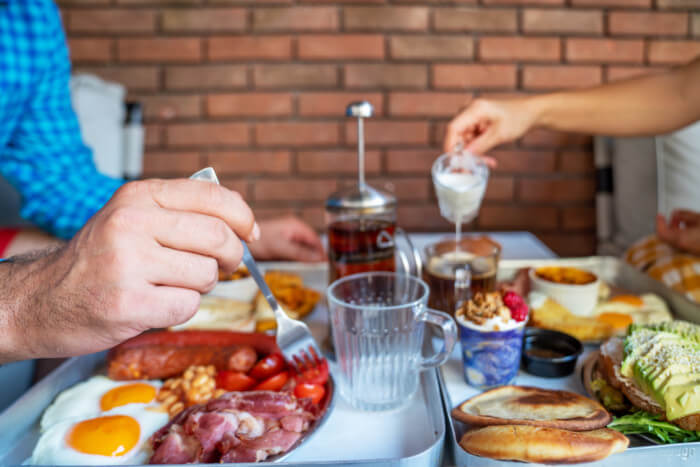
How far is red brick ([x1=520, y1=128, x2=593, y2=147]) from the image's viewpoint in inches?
82.0

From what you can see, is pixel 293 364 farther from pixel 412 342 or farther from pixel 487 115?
pixel 487 115

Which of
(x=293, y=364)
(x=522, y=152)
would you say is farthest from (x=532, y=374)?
(x=522, y=152)

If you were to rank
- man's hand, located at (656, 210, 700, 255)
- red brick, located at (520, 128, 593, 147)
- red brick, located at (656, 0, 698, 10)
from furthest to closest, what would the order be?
red brick, located at (520, 128, 593, 147) → red brick, located at (656, 0, 698, 10) → man's hand, located at (656, 210, 700, 255)

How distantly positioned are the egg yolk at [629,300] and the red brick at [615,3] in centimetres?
143

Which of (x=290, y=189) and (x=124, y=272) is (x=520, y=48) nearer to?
(x=290, y=189)

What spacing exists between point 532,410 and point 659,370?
155 mm

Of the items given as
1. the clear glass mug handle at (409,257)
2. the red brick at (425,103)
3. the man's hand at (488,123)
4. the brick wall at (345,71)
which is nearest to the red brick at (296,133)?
the brick wall at (345,71)

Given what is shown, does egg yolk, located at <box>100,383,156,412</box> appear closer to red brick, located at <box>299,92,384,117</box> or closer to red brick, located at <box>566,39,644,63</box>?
red brick, located at <box>299,92,384,117</box>

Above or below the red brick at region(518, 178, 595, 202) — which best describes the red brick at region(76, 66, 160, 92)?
above

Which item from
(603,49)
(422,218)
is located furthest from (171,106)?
(603,49)

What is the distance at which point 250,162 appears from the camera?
6.88 feet

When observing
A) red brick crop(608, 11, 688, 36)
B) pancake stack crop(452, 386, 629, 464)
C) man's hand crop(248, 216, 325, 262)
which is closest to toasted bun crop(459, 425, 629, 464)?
pancake stack crop(452, 386, 629, 464)

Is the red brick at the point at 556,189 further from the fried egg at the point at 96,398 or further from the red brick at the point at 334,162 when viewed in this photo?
the fried egg at the point at 96,398

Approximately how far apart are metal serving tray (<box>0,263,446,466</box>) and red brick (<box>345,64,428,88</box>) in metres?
1.48
